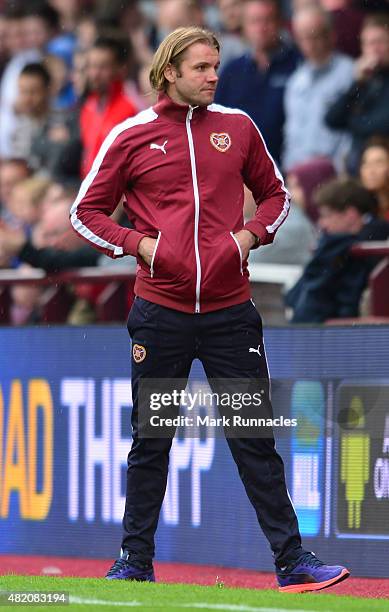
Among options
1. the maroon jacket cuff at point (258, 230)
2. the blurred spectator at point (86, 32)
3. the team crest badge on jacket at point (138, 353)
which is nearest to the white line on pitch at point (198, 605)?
the team crest badge on jacket at point (138, 353)

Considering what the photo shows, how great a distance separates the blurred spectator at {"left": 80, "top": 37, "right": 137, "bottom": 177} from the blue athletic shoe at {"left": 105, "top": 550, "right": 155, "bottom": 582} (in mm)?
5270

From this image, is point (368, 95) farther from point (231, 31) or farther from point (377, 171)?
point (231, 31)

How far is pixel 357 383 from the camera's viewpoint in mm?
7176

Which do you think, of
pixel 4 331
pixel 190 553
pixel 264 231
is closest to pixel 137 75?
pixel 4 331

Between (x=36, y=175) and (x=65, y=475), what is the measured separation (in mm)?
4308

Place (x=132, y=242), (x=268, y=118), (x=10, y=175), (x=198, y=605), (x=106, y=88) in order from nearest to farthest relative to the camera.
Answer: (x=198, y=605) < (x=132, y=242) < (x=268, y=118) < (x=106, y=88) < (x=10, y=175)

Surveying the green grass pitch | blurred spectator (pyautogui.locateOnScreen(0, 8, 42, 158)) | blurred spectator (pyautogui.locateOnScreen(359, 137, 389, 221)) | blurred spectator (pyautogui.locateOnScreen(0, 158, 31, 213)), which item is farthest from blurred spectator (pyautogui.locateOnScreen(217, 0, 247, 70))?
the green grass pitch

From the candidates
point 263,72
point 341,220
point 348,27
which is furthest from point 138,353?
point 348,27

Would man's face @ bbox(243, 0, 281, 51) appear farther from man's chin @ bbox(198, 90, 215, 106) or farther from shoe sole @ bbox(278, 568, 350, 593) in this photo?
shoe sole @ bbox(278, 568, 350, 593)

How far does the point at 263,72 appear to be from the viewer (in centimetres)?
1050

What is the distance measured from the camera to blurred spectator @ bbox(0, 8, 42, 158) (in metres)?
13.3

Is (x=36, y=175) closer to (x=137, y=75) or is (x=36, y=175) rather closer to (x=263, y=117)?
(x=137, y=75)

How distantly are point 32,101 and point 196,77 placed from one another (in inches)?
281

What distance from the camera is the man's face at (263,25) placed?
10.5 metres
